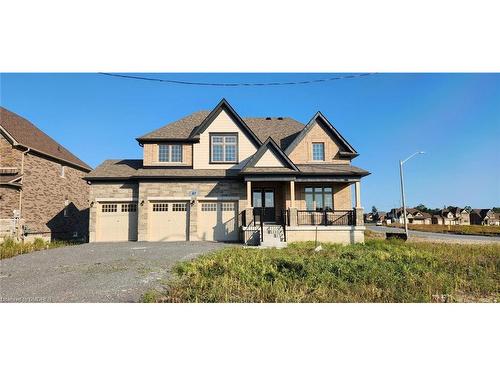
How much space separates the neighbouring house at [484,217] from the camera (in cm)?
6295

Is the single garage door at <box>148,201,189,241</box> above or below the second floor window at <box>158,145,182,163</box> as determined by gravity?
below

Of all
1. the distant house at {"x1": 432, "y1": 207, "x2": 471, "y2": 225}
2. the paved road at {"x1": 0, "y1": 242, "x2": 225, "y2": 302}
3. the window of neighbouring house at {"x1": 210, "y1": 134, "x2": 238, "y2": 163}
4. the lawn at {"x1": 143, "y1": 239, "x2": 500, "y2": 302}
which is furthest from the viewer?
the distant house at {"x1": 432, "y1": 207, "x2": 471, "y2": 225}

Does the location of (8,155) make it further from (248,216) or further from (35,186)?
(248,216)

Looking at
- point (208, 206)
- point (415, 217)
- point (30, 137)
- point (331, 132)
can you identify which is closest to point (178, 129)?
point (208, 206)

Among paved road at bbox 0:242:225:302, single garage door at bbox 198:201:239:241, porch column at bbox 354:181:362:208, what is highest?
porch column at bbox 354:181:362:208

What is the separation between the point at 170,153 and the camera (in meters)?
14.9

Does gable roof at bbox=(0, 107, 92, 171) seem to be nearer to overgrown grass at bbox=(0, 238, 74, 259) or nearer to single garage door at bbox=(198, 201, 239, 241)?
overgrown grass at bbox=(0, 238, 74, 259)

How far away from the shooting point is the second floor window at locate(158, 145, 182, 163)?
584 inches

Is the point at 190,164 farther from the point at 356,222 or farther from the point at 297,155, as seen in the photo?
the point at 356,222

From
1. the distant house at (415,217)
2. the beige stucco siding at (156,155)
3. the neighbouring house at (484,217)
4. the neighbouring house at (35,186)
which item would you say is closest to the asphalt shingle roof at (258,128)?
the beige stucco siding at (156,155)

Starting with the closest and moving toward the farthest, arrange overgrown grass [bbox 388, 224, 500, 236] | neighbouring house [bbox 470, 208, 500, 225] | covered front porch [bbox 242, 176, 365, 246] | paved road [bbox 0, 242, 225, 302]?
paved road [bbox 0, 242, 225, 302]
covered front porch [bbox 242, 176, 365, 246]
overgrown grass [bbox 388, 224, 500, 236]
neighbouring house [bbox 470, 208, 500, 225]

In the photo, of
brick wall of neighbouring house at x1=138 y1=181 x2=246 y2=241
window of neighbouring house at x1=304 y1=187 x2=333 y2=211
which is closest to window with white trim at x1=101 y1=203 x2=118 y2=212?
brick wall of neighbouring house at x1=138 y1=181 x2=246 y2=241

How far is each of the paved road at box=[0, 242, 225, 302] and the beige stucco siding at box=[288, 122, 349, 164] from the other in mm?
8648

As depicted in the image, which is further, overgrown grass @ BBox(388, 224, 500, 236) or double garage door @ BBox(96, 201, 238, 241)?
overgrown grass @ BBox(388, 224, 500, 236)
